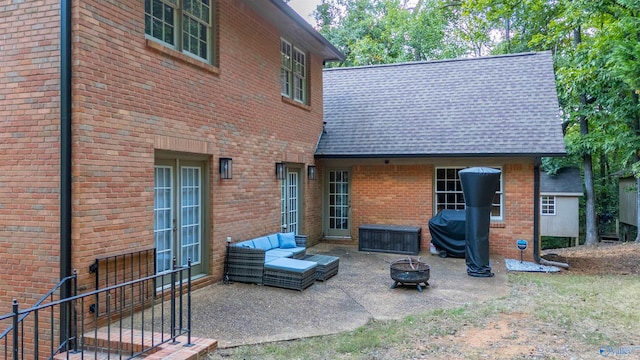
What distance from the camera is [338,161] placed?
12945mm

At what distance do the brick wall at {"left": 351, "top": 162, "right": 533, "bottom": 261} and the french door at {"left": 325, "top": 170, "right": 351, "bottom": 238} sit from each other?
0.90 ft

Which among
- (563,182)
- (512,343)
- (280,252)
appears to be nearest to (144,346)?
(280,252)

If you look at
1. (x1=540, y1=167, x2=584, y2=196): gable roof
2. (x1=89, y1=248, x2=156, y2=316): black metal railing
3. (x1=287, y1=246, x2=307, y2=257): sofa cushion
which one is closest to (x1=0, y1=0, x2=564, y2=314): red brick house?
(x1=89, y1=248, x2=156, y2=316): black metal railing

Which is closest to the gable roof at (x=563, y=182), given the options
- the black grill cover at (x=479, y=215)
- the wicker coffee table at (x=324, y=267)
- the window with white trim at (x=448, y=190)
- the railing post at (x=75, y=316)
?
the window with white trim at (x=448, y=190)

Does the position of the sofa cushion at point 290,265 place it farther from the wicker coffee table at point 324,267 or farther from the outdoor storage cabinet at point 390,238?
the outdoor storage cabinet at point 390,238

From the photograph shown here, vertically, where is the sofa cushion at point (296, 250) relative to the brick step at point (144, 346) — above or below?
above

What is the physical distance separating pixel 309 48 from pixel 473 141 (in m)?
5.12

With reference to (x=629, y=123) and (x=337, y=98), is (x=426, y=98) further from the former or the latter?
(x=629, y=123)

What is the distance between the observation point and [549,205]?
21.8m

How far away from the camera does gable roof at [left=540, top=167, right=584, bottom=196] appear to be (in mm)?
20766

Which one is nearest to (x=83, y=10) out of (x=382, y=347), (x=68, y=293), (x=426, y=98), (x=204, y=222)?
(x=68, y=293)

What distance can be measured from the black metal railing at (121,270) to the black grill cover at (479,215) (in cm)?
626

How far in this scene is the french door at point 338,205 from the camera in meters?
13.1

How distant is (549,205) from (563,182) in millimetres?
1326
